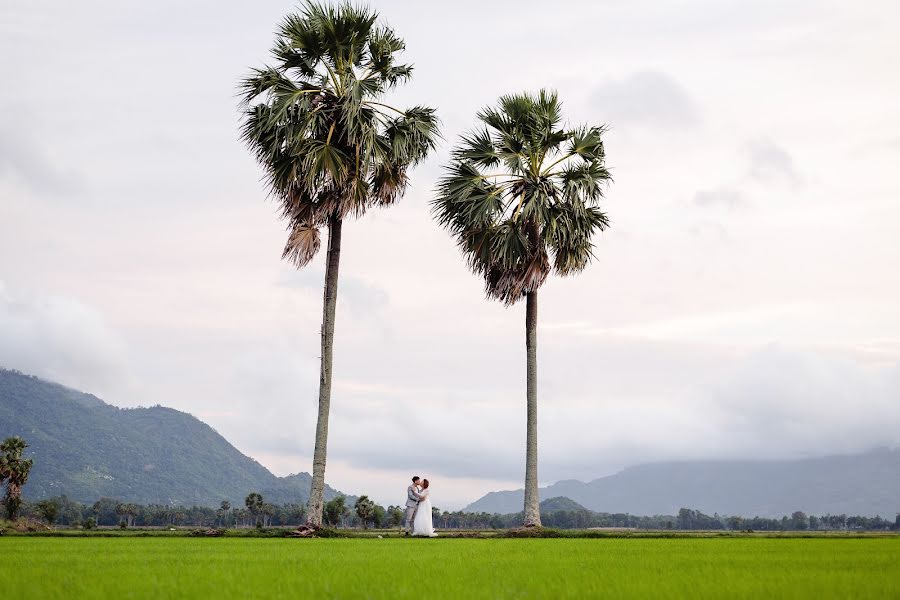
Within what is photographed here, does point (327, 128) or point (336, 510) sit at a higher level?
point (327, 128)

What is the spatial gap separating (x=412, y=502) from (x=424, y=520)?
0.77 m

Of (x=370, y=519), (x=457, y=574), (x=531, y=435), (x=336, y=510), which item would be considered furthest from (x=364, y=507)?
(x=457, y=574)

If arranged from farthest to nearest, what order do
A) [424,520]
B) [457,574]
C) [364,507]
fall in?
[364,507], [424,520], [457,574]

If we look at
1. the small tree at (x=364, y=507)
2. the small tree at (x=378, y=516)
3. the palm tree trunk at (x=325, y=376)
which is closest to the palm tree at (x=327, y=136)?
the palm tree trunk at (x=325, y=376)

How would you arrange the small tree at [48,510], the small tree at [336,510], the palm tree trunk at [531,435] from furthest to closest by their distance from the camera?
the small tree at [336,510] → the small tree at [48,510] → the palm tree trunk at [531,435]

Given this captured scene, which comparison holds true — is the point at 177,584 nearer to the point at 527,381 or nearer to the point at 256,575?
the point at 256,575

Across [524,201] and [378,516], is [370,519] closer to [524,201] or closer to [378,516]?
[378,516]

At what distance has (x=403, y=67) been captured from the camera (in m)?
30.7

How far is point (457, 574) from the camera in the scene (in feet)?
34.7

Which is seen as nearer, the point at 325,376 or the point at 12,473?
the point at 325,376

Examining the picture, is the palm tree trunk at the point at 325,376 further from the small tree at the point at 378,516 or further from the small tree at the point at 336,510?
the small tree at the point at 378,516

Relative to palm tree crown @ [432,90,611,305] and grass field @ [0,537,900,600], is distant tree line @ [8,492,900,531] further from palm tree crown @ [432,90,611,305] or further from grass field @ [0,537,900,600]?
grass field @ [0,537,900,600]

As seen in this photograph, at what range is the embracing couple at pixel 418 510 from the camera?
27.8 m

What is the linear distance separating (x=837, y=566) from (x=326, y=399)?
61.6 ft
